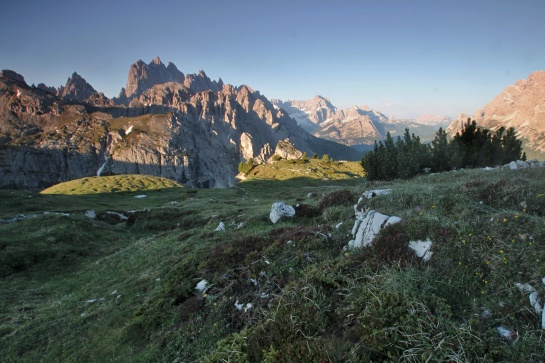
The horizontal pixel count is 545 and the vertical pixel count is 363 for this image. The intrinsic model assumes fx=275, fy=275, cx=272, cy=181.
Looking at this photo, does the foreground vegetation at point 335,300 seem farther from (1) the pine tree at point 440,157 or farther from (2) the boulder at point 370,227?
(1) the pine tree at point 440,157

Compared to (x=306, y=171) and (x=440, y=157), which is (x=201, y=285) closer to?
(x=440, y=157)

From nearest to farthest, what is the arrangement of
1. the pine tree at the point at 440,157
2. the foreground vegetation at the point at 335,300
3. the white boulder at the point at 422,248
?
the foreground vegetation at the point at 335,300
the white boulder at the point at 422,248
the pine tree at the point at 440,157

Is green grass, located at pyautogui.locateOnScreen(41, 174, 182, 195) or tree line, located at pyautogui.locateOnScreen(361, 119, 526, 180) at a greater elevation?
tree line, located at pyautogui.locateOnScreen(361, 119, 526, 180)

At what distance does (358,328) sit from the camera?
6633mm

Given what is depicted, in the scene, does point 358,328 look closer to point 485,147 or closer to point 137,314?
point 137,314

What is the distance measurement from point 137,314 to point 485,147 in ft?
203

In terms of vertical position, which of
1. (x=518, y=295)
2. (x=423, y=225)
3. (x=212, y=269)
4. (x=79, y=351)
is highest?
(x=423, y=225)

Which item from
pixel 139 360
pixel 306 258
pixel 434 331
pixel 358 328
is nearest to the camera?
pixel 434 331

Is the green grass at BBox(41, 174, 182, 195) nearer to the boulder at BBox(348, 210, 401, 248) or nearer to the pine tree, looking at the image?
the pine tree

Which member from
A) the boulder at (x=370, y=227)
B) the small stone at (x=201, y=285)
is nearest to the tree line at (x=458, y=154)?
the boulder at (x=370, y=227)

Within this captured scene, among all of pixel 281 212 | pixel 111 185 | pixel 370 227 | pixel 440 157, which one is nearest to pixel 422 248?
pixel 370 227

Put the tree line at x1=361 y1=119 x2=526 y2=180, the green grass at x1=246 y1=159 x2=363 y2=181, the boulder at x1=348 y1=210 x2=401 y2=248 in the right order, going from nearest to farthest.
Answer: the boulder at x1=348 y1=210 x2=401 y2=248
the tree line at x1=361 y1=119 x2=526 y2=180
the green grass at x1=246 y1=159 x2=363 y2=181

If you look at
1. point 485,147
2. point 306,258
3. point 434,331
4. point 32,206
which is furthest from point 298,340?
point 32,206

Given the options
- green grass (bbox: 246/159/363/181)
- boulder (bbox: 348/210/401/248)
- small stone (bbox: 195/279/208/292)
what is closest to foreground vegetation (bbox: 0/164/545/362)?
small stone (bbox: 195/279/208/292)
